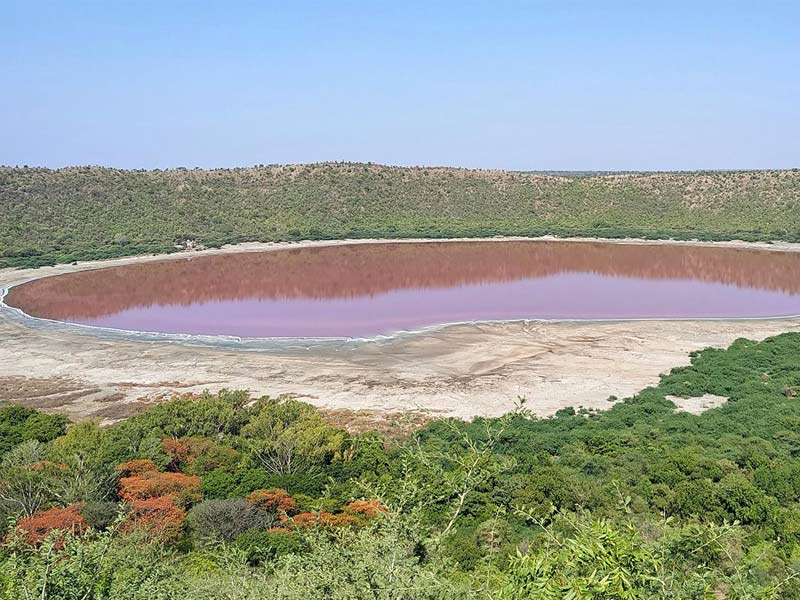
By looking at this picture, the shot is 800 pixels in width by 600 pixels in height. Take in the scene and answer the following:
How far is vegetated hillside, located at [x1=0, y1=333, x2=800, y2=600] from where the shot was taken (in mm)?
7270

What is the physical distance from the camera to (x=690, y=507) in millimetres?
14344

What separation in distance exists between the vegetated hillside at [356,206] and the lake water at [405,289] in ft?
33.8

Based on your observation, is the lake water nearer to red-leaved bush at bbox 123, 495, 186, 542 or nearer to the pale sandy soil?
the pale sandy soil

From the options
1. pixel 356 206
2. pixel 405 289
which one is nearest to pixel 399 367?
pixel 405 289

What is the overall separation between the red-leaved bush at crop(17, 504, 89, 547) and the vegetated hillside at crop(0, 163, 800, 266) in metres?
52.5

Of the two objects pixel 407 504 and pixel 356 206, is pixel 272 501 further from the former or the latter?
pixel 356 206

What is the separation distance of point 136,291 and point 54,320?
31.2ft

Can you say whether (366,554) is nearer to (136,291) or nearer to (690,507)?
(690,507)

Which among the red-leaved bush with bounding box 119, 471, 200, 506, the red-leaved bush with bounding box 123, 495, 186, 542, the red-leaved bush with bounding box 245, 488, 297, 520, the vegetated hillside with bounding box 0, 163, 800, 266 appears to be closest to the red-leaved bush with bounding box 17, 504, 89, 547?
the red-leaved bush with bounding box 123, 495, 186, 542

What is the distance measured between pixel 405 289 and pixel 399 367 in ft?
63.2

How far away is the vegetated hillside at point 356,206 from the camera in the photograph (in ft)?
237

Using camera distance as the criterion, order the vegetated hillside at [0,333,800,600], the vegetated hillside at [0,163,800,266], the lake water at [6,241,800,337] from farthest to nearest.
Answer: the vegetated hillside at [0,163,800,266] → the lake water at [6,241,800,337] → the vegetated hillside at [0,333,800,600]

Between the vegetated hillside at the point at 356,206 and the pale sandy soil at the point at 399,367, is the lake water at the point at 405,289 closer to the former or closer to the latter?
the pale sandy soil at the point at 399,367

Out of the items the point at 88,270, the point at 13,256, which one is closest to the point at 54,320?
the point at 88,270
